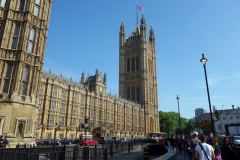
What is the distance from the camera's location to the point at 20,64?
721 inches

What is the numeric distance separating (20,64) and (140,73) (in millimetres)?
86012

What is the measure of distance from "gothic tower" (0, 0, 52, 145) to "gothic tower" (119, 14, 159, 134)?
261 ft

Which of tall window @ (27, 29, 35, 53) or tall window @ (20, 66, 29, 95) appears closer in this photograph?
tall window @ (20, 66, 29, 95)

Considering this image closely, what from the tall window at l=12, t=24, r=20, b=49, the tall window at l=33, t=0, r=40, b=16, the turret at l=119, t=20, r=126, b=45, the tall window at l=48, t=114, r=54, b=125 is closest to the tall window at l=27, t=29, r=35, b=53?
the tall window at l=12, t=24, r=20, b=49

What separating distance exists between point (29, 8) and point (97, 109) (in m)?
44.8

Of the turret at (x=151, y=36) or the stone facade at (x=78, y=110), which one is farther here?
the turret at (x=151, y=36)

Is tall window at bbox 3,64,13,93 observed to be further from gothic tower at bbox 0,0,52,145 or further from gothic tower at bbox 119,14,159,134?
gothic tower at bbox 119,14,159,134

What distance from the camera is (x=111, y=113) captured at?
69875 millimetres

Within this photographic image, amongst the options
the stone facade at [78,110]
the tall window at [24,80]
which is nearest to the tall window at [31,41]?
the tall window at [24,80]

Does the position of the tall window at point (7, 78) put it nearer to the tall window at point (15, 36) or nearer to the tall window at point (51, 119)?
the tall window at point (15, 36)

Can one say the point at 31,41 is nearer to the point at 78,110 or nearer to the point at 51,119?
the point at 51,119

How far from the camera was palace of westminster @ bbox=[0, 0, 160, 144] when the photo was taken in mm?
17781

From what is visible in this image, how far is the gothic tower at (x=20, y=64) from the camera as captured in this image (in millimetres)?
16766

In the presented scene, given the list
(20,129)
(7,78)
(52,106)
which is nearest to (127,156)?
(20,129)
